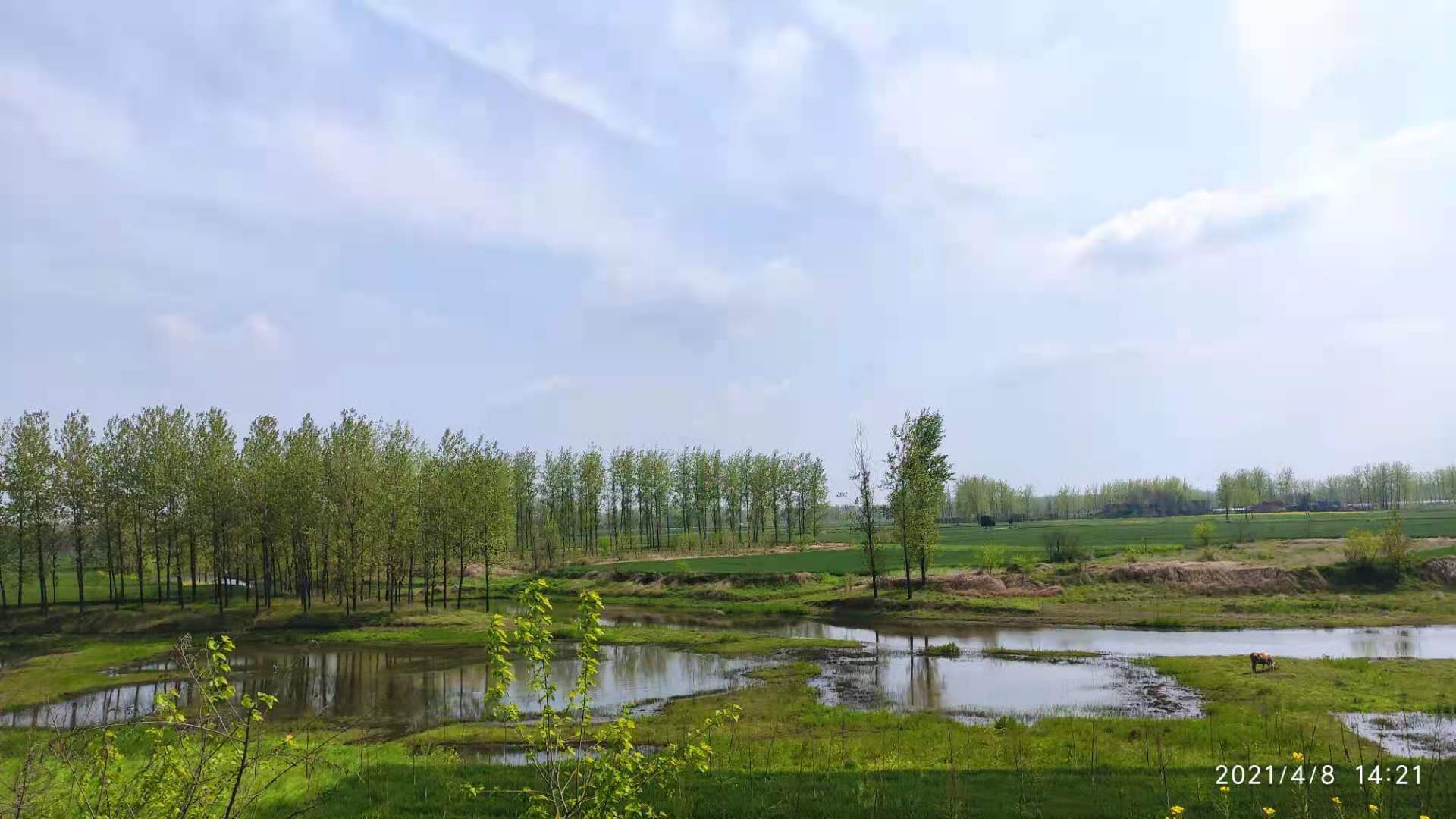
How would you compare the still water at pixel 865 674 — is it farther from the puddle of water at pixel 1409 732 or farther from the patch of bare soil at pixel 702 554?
the patch of bare soil at pixel 702 554

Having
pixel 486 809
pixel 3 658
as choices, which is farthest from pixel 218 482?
pixel 486 809

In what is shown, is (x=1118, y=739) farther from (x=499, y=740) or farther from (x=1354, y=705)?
(x=499, y=740)

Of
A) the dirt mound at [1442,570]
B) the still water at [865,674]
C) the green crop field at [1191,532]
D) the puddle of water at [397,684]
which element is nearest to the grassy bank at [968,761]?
the still water at [865,674]

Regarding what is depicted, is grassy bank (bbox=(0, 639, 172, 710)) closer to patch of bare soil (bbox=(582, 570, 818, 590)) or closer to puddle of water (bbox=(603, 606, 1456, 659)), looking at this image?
puddle of water (bbox=(603, 606, 1456, 659))

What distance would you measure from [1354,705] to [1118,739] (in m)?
10.6

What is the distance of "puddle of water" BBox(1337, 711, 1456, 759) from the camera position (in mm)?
20344

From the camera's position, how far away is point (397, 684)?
37.2 metres

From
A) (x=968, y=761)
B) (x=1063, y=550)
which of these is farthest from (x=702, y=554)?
(x=968, y=761)

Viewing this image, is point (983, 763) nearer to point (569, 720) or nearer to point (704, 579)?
point (569, 720)

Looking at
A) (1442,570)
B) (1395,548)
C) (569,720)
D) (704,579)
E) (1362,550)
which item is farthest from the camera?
(704,579)

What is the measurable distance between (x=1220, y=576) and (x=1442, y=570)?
15.7 m
